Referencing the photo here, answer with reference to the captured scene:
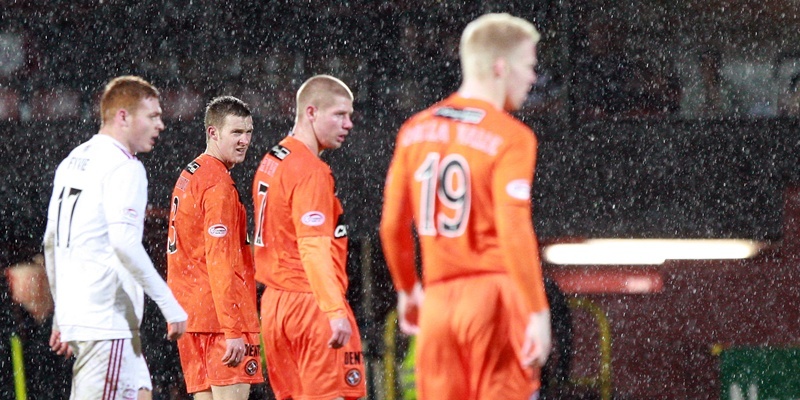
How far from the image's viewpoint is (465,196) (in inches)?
151

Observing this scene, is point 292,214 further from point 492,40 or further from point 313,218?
point 492,40

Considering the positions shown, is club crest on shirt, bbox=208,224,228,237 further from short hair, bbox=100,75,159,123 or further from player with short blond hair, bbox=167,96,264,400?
short hair, bbox=100,75,159,123

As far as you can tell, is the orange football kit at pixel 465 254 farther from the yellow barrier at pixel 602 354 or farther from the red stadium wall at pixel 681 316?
→ the red stadium wall at pixel 681 316

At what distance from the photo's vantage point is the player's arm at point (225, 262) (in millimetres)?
6000

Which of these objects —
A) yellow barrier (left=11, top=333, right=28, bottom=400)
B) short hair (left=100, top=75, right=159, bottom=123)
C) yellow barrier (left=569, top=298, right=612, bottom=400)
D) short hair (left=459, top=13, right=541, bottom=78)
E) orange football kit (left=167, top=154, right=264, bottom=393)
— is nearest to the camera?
short hair (left=459, top=13, right=541, bottom=78)

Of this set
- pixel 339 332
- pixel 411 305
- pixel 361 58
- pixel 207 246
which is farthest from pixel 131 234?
pixel 361 58

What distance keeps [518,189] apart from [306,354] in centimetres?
226

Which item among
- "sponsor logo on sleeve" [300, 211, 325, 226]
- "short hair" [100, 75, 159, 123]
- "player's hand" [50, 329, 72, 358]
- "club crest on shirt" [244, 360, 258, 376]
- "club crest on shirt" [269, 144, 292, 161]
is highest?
"short hair" [100, 75, 159, 123]

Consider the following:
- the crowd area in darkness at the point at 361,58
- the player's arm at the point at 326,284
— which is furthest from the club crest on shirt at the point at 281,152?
the crowd area in darkness at the point at 361,58

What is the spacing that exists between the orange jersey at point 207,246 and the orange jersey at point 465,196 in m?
2.16

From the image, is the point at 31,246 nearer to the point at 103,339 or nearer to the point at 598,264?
the point at 598,264

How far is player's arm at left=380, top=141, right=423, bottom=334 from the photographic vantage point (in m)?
4.00

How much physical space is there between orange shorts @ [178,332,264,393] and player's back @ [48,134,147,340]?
1.03 metres

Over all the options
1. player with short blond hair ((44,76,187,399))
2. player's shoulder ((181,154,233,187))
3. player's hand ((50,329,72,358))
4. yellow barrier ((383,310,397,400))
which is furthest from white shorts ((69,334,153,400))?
yellow barrier ((383,310,397,400))
